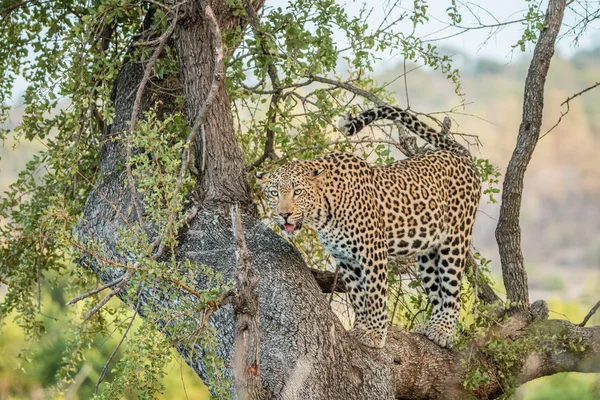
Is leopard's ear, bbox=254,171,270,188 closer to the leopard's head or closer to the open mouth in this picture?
the leopard's head

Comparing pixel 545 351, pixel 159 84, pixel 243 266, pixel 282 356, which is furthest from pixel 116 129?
pixel 545 351

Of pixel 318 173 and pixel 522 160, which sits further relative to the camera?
pixel 522 160

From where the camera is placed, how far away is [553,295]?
1339 inches

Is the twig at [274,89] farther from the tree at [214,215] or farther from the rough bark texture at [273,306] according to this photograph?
the rough bark texture at [273,306]

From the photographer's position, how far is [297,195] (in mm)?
5715

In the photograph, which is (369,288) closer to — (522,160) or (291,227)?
(291,227)

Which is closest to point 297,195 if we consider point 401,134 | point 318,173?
point 318,173

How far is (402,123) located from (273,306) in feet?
6.81

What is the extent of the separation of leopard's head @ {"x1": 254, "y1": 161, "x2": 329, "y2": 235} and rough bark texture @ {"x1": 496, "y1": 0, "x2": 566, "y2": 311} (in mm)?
2052

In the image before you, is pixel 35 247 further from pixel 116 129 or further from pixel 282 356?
pixel 282 356

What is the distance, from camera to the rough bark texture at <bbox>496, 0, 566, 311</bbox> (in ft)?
23.1

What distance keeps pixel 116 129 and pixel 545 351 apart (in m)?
3.93

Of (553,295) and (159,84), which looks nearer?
(159,84)

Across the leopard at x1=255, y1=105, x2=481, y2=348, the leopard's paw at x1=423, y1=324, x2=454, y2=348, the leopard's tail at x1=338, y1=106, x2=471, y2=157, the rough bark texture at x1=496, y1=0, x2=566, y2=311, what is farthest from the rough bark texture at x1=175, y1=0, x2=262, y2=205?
the rough bark texture at x1=496, y1=0, x2=566, y2=311
